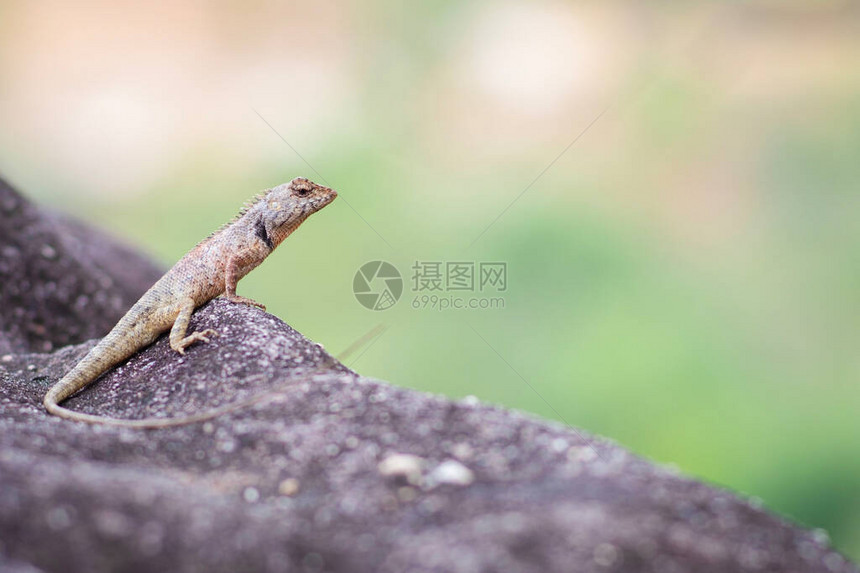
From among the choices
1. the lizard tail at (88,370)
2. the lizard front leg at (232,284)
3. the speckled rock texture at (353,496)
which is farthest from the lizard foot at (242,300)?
the speckled rock texture at (353,496)

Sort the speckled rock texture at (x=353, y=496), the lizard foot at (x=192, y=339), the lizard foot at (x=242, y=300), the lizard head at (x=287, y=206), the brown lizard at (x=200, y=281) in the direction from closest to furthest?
the speckled rock texture at (x=353, y=496)
the lizard foot at (x=192, y=339)
the brown lizard at (x=200, y=281)
the lizard foot at (x=242, y=300)
the lizard head at (x=287, y=206)

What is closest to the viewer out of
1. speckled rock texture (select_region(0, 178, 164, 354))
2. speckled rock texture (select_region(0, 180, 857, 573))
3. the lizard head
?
speckled rock texture (select_region(0, 180, 857, 573))

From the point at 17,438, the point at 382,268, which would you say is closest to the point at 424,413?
the point at 17,438

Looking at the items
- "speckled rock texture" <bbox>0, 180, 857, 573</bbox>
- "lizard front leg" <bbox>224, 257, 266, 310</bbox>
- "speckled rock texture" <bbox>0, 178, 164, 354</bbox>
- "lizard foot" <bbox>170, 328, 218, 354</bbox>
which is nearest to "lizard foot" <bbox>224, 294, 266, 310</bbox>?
"lizard front leg" <bbox>224, 257, 266, 310</bbox>

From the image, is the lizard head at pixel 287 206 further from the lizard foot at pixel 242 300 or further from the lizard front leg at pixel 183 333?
the lizard front leg at pixel 183 333

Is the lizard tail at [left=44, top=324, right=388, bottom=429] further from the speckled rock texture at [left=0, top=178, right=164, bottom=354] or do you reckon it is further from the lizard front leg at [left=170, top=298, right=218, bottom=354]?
the speckled rock texture at [left=0, top=178, right=164, bottom=354]

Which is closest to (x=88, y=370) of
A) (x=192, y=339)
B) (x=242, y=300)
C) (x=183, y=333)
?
(x=183, y=333)

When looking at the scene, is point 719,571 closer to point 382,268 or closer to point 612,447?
point 612,447
